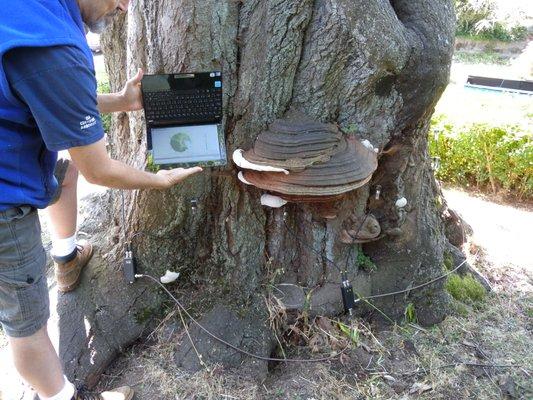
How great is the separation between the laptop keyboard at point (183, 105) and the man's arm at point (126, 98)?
→ 86 millimetres

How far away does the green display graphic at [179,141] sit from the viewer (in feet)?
7.95

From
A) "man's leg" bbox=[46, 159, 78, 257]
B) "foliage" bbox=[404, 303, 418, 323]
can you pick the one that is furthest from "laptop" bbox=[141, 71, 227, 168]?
"foliage" bbox=[404, 303, 418, 323]

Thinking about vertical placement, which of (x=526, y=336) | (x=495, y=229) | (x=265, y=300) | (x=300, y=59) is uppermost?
(x=300, y=59)

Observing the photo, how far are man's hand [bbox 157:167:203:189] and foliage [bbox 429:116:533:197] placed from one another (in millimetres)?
5215

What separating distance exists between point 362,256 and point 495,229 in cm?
310

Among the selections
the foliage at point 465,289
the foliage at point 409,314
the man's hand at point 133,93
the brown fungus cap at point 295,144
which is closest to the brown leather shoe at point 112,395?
the brown fungus cap at point 295,144

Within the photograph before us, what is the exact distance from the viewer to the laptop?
233 centimetres

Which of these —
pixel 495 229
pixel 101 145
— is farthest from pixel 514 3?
pixel 101 145

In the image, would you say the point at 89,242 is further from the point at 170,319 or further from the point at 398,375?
the point at 398,375

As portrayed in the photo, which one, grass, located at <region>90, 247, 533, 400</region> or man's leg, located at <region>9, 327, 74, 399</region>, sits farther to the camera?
grass, located at <region>90, 247, 533, 400</region>

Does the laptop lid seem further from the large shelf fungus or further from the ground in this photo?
the ground

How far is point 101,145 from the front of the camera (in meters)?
1.83

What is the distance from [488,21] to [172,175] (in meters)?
30.0

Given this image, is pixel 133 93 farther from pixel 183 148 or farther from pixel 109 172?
pixel 109 172
